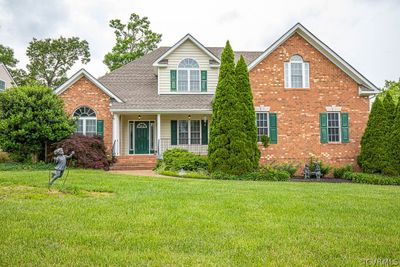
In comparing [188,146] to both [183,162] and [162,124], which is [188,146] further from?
[183,162]

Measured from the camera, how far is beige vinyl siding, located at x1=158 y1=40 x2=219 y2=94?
20.7 metres

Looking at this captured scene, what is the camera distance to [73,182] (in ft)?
35.2

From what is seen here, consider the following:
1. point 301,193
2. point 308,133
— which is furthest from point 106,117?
point 301,193

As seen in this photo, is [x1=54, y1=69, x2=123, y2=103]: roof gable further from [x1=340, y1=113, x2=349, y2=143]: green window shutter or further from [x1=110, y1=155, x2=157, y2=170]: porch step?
[x1=340, y1=113, x2=349, y2=143]: green window shutter

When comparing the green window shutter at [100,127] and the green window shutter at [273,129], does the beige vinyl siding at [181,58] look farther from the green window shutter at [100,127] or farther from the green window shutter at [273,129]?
the green window shutter at [273,129]

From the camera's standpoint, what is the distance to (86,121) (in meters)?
19.5

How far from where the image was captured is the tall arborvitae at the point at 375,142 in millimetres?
16406

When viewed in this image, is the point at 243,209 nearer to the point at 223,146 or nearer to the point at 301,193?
the point at 301,193

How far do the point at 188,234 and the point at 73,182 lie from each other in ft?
21.6

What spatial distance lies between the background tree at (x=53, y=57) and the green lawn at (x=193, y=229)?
38.1 metres

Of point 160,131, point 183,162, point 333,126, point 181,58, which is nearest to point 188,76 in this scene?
point 181,58

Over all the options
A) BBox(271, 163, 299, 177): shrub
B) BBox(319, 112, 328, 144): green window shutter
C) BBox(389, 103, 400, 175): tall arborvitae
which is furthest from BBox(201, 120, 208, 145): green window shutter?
BBox(389, 103, 400, 175): tall arborvitae

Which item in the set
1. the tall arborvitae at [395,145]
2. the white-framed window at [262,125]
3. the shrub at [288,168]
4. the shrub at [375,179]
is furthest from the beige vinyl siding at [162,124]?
the tall arborvitae at [395,145]

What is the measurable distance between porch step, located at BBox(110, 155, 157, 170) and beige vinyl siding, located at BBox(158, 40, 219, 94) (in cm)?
444
